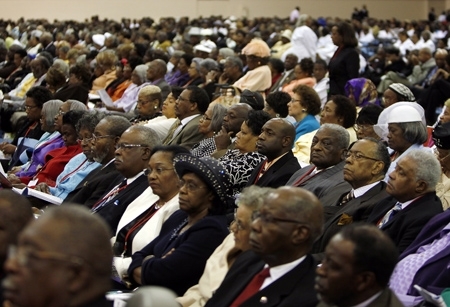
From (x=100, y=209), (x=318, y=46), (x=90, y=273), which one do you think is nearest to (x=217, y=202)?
(x=100, y=209)

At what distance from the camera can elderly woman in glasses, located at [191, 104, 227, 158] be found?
6173mm

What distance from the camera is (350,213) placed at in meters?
4.34

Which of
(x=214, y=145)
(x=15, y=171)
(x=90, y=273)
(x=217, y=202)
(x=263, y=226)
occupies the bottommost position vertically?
(x=15, y=171)

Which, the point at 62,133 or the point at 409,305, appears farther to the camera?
the point at 62,133

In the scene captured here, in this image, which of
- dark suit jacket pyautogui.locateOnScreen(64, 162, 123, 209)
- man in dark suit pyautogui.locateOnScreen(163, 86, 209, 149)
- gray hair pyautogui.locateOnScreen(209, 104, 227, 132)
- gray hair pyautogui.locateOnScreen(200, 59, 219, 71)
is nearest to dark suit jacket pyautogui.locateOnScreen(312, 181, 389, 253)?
dark suit jacket pyautogui.locateOnScreen(64, 162, 123, 209)

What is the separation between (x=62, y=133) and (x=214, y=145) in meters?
1.13

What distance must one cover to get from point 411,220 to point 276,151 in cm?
132

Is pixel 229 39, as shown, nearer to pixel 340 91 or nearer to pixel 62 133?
pixel 340 91

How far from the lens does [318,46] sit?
15.0 m

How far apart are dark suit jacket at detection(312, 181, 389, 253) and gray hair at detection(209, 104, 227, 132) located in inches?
77.9

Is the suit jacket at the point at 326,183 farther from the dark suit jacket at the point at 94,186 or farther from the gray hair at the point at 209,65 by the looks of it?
the gray hair at the point at 209,65

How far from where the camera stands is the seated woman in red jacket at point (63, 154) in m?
6.38

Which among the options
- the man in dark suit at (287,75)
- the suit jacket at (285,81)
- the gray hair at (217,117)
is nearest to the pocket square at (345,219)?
the gray hair at (217,117)

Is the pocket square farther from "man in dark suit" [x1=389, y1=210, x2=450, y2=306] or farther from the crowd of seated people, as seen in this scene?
"man in dark suit" [x1=389, y1=210, x2=450, y2=306]
